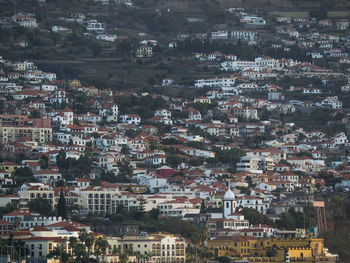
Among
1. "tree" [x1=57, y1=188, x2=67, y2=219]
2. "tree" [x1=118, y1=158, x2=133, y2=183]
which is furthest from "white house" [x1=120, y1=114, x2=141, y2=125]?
"tree" [x1=57, y1=188, x2=67, y2=219]

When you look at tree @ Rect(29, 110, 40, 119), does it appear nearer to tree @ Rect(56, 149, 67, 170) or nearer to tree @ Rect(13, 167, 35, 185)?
tree @ Rect(56, 149, 67, 170)

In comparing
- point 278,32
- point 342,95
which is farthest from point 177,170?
point 278,32

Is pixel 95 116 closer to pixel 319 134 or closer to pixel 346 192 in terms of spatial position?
pixel 319 134

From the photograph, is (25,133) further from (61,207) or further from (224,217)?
(224,217)

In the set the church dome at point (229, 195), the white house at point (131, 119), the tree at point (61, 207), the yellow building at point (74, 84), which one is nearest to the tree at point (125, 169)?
the church dome at point (229, 195)

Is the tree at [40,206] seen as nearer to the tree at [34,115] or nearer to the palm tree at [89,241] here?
the palm tree at [89,241]

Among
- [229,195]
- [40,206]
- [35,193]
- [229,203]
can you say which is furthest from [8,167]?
[229,203]
